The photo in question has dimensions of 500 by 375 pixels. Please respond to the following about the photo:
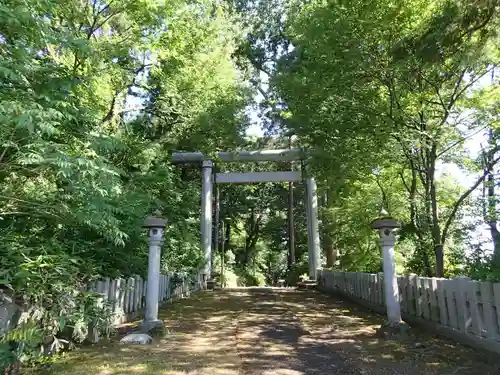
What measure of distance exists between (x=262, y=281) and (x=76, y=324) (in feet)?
68.4

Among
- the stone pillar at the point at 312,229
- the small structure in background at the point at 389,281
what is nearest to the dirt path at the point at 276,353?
the small structure in background at the point at 389,281

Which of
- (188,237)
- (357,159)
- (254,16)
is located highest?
(254,16)

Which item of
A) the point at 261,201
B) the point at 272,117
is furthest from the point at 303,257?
the point at 272,117

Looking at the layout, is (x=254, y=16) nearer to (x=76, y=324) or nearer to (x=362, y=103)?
(x=362, y=103)

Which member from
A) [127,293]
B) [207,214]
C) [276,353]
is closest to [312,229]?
[207,214]

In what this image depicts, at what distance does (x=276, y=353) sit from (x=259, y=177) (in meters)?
10.6

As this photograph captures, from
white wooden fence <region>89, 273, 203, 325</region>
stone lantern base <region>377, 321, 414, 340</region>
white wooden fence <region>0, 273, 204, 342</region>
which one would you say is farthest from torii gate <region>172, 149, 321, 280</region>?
stone lantern base <region>377, 321, 414, 340</region>

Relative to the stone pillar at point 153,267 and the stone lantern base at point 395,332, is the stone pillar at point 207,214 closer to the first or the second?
the stone pillar at point 153,267

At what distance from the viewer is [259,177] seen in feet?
47.3

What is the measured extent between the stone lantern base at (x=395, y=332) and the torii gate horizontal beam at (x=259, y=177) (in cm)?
949

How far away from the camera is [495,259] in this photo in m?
3.62

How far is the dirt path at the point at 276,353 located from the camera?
3379mm

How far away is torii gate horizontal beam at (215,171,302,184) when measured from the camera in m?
14.1

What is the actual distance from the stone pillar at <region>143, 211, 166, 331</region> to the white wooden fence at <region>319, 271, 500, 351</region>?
10.9ft
